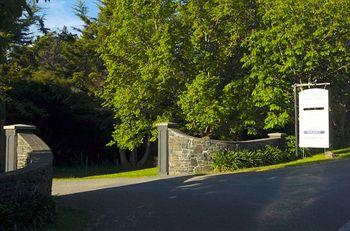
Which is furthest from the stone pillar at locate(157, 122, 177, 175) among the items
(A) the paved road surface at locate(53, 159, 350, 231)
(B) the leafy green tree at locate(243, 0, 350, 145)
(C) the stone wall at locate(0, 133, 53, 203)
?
(C) the stone wall at locate(0, 133, 53, 203)

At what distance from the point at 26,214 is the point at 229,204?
4.34 m

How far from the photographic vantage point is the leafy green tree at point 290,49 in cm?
2627

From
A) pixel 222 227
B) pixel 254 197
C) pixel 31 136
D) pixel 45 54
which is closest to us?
pixel 222 227

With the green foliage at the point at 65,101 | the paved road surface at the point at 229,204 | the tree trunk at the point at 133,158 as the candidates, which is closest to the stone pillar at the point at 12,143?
the paved road surface at the point at 229,204

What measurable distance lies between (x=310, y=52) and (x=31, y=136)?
44.3 ft

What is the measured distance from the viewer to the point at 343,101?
30.8 m

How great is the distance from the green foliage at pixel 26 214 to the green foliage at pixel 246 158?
1146cm

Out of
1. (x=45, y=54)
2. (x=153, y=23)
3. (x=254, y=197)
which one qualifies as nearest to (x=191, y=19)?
(x=153, y=23)

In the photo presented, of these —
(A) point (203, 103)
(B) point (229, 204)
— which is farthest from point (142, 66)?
(B) point (229, 204)

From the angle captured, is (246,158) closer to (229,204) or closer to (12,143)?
(12,143)

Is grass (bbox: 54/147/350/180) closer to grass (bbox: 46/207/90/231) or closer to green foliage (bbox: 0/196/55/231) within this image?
grass (bbox: 46/207/90/231)

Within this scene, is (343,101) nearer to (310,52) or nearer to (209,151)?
(310,52)

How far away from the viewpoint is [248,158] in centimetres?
2222

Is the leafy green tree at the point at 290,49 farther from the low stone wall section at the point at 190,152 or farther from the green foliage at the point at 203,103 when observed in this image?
the low stone wall section at the point at 190,152
